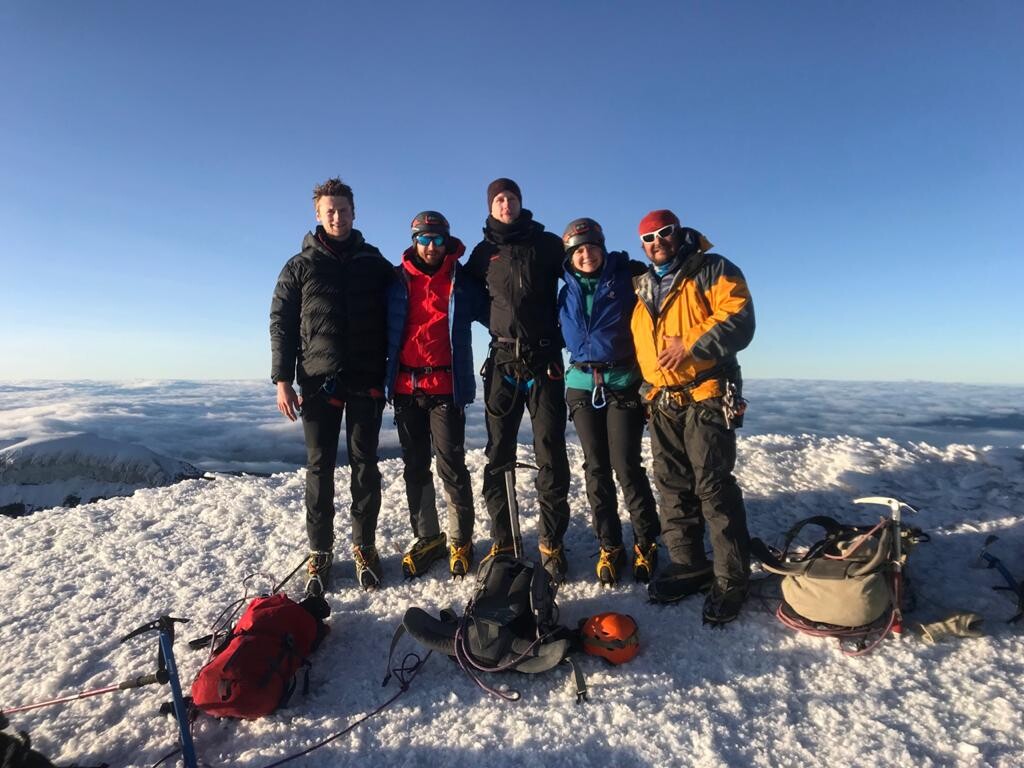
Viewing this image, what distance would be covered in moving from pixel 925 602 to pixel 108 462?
47.4 metres

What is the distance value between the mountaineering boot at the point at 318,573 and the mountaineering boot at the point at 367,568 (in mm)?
294

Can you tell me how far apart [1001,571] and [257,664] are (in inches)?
251

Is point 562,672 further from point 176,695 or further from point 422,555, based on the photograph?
point 176,695

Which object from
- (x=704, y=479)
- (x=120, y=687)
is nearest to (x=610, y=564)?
(x=704, y=479)

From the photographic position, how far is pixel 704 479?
14.7 feet

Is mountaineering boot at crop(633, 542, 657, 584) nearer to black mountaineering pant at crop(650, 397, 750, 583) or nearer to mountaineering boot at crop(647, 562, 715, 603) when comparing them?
mountaineering boot at crop(647, 562, 715, 603)

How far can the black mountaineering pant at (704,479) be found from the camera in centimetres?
445

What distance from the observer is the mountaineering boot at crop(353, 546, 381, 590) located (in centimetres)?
528

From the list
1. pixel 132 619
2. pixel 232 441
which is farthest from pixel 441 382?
pixel 232 441

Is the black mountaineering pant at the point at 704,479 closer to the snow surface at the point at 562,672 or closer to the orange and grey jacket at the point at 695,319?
the orange and grey jacket at the point at 695,319

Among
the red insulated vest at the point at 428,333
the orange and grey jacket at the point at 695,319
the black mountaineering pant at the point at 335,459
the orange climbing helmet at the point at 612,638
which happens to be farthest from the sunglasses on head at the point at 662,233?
the orange climbing helmet at the point at 612,638

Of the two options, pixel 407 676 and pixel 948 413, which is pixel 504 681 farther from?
pixel 948 413

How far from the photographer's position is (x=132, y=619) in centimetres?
497

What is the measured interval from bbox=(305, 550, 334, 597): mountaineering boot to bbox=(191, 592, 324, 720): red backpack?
35.9 inches
